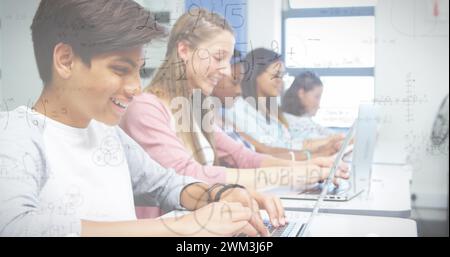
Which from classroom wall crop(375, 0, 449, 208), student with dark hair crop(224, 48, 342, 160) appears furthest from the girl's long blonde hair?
classroom wall crop(375, 0, 449, 208)

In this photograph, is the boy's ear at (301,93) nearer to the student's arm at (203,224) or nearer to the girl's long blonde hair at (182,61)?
the girl's long blonde hair at (182,61)

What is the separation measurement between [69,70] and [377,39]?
1.06 meters

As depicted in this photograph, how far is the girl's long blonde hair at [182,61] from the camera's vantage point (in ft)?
5.61

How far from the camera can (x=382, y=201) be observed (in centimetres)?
160

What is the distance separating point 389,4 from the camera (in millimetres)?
1675

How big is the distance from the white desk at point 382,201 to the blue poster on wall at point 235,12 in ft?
1.84

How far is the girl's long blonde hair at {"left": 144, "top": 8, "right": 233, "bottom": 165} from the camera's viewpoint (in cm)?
171

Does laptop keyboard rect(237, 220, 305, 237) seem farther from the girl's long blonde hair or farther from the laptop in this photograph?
the girl's long blonde hair

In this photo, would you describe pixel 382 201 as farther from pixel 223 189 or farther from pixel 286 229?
pixel 223 189

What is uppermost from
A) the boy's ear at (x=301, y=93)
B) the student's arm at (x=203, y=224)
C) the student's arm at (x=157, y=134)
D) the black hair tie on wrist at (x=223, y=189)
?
the boy's ear at (x=301, y=93)

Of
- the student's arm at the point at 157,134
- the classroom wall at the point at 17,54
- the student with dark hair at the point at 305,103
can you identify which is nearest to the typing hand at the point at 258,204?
the student's arm at the point at 157,134

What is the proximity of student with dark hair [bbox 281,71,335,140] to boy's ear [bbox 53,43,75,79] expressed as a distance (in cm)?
76

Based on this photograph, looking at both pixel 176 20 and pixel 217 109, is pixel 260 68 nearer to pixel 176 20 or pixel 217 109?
pixel 217 109
